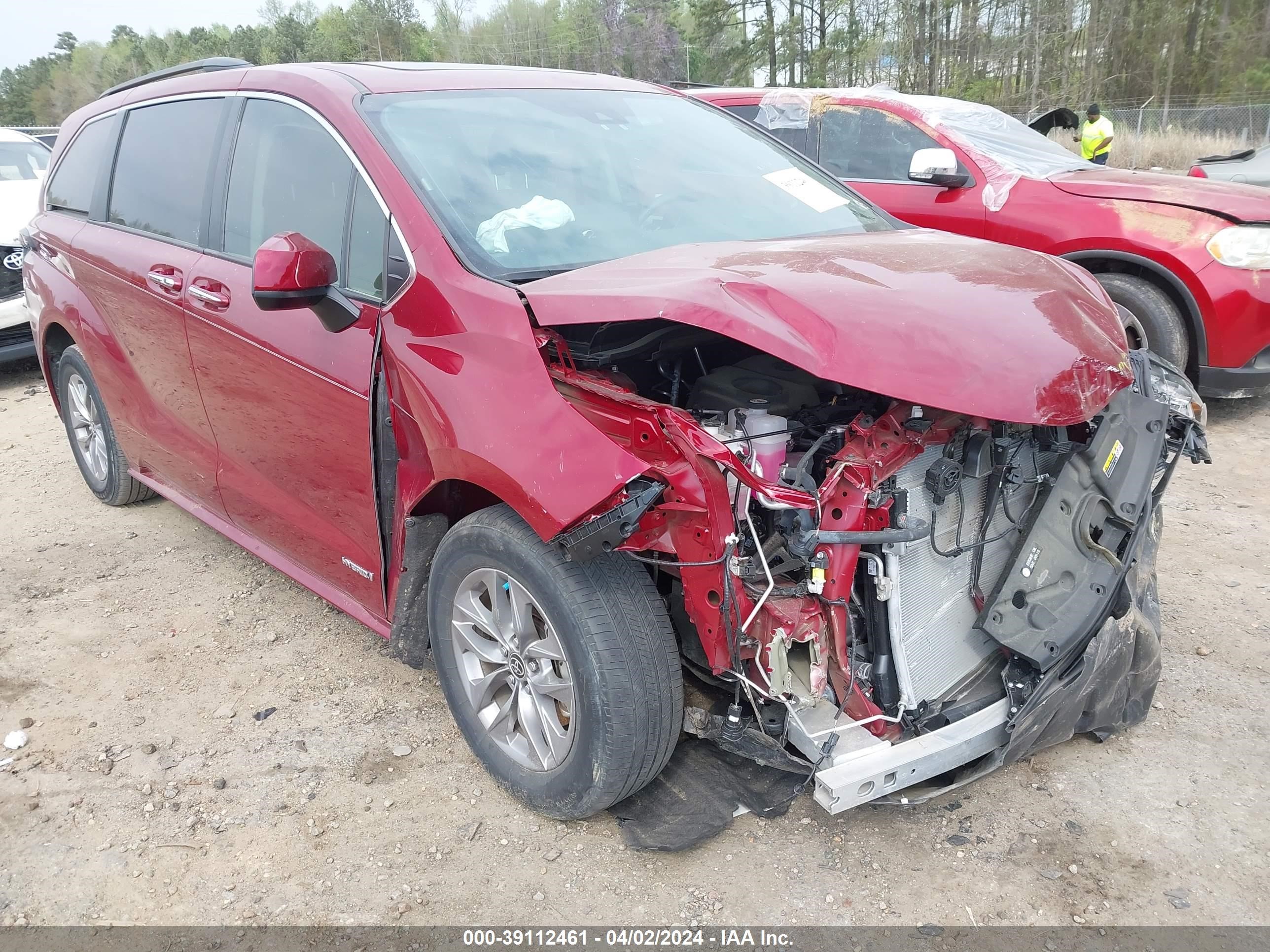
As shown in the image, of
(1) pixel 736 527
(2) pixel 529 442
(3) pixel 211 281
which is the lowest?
(1) pixel 736 527

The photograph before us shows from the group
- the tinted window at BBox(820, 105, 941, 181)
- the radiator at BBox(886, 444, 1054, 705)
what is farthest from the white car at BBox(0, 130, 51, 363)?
the radiator at BBox(886, 444, 1054, 705)

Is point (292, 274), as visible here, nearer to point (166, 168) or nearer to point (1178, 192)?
point (166, 168)

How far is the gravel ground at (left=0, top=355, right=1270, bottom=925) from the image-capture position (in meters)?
2.17

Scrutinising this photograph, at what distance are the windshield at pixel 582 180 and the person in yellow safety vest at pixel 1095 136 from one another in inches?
382

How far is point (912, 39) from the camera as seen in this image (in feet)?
102

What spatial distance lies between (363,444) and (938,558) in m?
1.61

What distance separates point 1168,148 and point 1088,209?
56.7ft

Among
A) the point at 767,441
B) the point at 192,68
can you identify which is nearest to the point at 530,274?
the point at 767,441

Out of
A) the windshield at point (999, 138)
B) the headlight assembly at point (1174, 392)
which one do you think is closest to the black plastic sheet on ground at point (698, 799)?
the headlight assembly at point (1174, 392)

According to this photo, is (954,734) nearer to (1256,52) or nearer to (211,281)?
(211,281)

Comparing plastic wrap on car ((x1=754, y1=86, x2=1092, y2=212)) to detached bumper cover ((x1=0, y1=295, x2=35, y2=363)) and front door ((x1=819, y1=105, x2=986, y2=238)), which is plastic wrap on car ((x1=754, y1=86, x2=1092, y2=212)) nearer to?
front door ((x1=819, y1=105, x2=986, y2=238))

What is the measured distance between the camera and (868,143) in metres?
6.01

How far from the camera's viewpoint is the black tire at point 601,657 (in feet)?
6.88

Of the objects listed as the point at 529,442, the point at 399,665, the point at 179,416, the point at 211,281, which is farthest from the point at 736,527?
the point at 179,416
